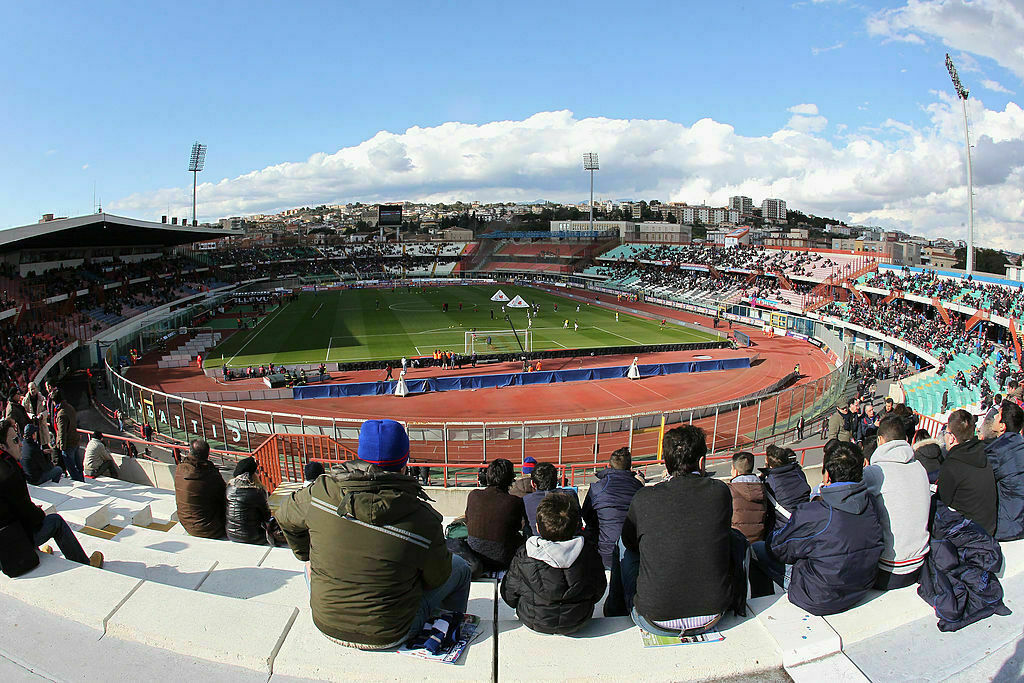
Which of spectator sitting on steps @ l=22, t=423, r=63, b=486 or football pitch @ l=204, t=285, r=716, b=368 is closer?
spectator sitting on steps @ l=22, t=423, r=63, b=486

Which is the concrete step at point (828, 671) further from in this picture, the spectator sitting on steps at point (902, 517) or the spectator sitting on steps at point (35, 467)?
the spectator sitting on steps at point (35, 467)

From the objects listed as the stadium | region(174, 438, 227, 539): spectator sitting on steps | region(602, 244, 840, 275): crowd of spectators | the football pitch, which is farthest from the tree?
region(174, 438, 227, 539): spectator sitting on steps

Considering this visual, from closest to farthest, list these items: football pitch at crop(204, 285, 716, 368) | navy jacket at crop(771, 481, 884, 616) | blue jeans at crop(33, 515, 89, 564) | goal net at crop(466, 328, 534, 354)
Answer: navy jacket at crop(771, 481, 884, 616) → blue jeans at crop(33, 515, 89, 564) → football pitch at crop(204, 285, 716, 368) → goal net at crop(466, 328, 534, 354)

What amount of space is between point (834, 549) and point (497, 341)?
40.7 m

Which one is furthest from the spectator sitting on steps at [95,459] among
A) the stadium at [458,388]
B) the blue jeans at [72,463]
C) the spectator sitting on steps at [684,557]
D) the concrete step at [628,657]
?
the spectator sitting on steps at [684,557]

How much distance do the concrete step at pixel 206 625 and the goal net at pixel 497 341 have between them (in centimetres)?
3600

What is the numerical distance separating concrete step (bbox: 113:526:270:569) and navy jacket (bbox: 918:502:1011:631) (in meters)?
5.16

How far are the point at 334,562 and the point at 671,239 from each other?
408 ft

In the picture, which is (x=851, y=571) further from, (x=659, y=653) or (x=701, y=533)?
(x=659, y=653)

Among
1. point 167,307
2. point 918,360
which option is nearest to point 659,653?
point 918,360

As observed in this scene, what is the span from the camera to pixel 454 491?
34.2ft

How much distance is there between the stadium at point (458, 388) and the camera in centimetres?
368

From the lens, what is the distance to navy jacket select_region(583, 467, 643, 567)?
18.0 ft

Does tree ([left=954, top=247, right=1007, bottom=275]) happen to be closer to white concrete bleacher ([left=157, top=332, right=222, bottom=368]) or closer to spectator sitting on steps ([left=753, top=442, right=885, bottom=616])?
white concrete bleacher ([left=157, top=332, right=222, bottom=368])
